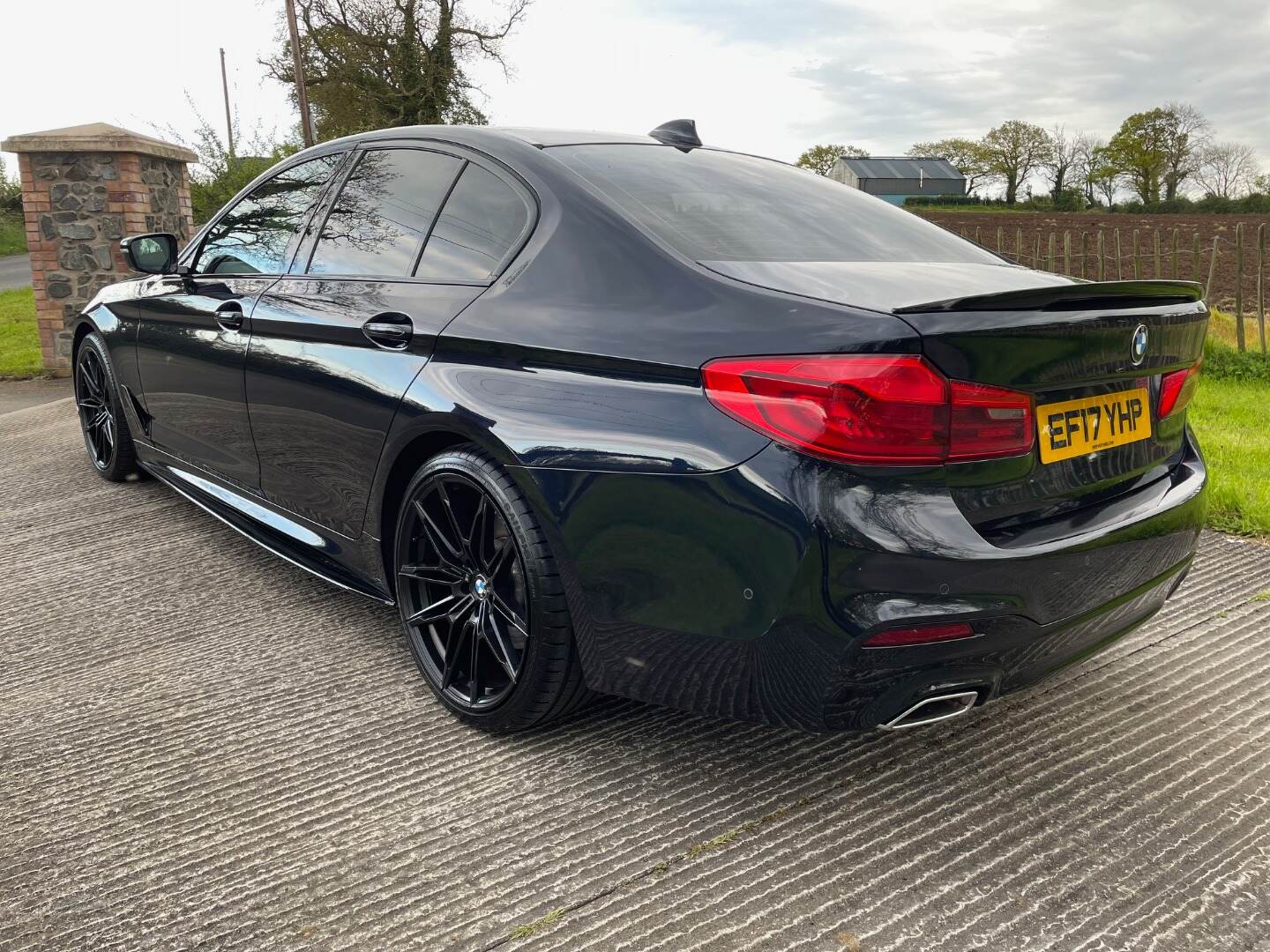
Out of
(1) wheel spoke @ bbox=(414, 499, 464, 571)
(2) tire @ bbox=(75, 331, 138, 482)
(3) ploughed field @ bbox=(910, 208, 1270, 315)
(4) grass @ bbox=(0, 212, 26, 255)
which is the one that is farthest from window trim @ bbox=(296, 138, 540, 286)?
(4) grass @ bbox=(0, 212, 26, 255)

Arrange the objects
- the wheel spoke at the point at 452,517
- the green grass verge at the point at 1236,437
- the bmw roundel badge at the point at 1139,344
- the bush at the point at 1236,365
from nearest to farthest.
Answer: the bmw roundel badge at the point at 1139,344 < the wheel spoke at the point at 452,517 < the green grass verge at the point at 1236,437 < the bush at the point at 1236,365

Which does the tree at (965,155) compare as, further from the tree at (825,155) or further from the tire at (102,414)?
the tire at (102,414)

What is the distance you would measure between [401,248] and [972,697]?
1894mm

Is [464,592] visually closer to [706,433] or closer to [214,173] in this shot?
[706,433]

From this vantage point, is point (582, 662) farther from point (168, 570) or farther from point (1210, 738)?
point (168, 570)

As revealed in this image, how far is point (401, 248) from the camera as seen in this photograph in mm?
2828

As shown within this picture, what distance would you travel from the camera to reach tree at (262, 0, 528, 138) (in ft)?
105

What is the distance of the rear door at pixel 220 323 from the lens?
134 inches

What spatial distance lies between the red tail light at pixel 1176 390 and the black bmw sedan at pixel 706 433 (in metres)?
0.02

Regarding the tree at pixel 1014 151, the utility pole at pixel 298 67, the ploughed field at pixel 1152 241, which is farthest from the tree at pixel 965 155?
the utility pole at pixel 298 67

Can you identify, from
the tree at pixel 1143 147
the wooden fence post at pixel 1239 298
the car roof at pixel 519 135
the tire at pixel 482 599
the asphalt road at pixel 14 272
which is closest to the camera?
the tire at pixel 482 599

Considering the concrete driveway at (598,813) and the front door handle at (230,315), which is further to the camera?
the front door handle at (230,315)

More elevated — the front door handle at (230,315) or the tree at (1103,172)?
the tree at (1103,172)

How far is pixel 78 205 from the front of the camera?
8844 mm
